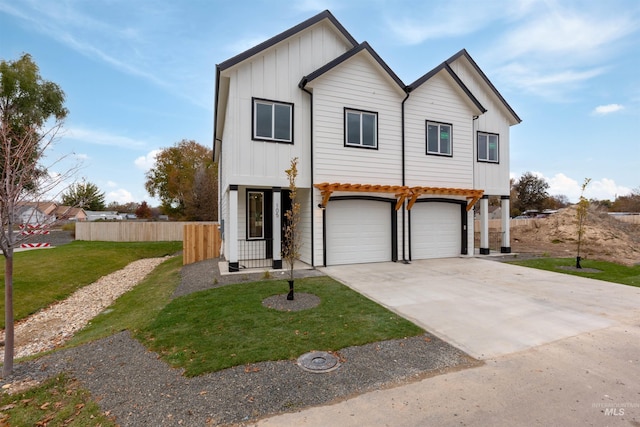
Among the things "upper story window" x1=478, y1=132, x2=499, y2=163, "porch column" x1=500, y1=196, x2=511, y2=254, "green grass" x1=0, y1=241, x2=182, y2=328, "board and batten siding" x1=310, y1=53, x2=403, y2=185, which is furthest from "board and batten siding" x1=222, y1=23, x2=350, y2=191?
"porch column" x1=500, y1=196, x2=511, y2=254

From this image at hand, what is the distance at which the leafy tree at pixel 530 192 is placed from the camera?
47969 millimetres

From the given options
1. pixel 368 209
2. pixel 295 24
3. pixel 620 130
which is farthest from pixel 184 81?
pixel 620 130

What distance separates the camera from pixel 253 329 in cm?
512

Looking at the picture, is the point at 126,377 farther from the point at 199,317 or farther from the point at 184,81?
the point at 184,81

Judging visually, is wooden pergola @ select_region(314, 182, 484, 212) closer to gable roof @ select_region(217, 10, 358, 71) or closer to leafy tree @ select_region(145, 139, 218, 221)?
gable roof @ select_region(217, 10, 358, 71)

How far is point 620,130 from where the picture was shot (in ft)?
62.0

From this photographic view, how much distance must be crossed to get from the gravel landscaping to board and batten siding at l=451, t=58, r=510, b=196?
11.3 m

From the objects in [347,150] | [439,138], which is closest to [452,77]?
[439,138]

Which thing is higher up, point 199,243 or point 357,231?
point 357,231

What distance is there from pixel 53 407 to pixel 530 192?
2320 inches

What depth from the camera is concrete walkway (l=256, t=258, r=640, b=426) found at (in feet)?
9.71

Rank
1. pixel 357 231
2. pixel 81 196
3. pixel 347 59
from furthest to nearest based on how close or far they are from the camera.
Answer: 1. pixel 357 231
2. pixel 347 59
3. pixel 81 196

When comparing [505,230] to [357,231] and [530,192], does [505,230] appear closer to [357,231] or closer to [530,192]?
[357,231]

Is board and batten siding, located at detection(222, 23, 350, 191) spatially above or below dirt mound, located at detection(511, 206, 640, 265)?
above
